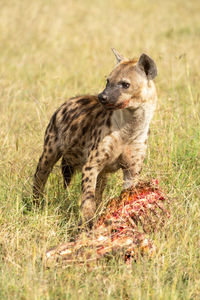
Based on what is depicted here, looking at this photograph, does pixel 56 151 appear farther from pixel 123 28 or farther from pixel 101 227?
pixel 123 28

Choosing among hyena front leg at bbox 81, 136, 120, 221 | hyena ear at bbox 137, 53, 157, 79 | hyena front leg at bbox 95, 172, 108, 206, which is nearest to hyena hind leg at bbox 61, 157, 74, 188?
hyena front leg at bbox 95, 172, 108, 206

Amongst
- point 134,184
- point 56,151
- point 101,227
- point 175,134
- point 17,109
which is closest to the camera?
point 101,227

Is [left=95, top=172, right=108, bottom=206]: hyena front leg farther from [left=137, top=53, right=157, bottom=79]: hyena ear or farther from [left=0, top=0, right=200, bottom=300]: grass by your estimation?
[left=137, top=53, right=157, bottom=79]: hyena ear

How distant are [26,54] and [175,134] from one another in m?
4.31

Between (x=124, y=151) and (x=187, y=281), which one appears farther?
(x=124, y=151)

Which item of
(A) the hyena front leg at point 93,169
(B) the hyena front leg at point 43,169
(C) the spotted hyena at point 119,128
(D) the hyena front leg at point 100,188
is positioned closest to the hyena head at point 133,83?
(C) the spotted hyena at point 119,128

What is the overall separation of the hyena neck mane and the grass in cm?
31

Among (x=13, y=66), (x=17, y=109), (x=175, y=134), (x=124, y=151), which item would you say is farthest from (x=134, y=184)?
(x=13, y=66)

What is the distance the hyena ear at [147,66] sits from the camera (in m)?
3.96

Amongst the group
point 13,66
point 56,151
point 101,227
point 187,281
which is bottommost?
point 187,281

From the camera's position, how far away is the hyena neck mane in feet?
13.3

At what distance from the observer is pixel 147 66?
402 centimetres

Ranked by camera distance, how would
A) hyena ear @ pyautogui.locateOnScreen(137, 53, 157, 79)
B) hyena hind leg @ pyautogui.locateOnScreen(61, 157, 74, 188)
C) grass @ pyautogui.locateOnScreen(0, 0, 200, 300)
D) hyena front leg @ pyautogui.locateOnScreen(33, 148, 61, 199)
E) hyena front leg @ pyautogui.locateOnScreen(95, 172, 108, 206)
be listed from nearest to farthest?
grass @ pyautogui.locateOnScreen(0, 0, 200, 300), hyena ear @ pyautogui.locateOnScreen(137, 53, 157, 79), hyena front leg @ pyautogui.locateOnScreen(95, 172, 108, 206), hyena front leg @ pyautogui.locateOnScreen(33, 148, 61, 199), hyena hind leg @ pyautogui.locateOnScreen(61, 157, 74, 188)

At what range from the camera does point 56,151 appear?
15.2ft
